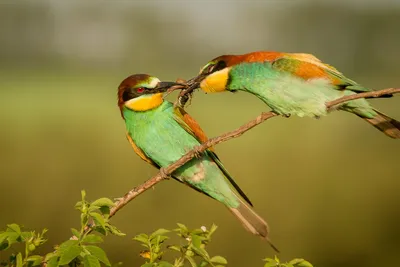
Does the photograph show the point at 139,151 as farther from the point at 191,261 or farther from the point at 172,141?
the point at 191,261

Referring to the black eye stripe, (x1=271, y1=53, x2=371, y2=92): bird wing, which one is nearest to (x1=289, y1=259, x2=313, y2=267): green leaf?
(x1=271, y1=53, x2=371, y2=92): bird wing

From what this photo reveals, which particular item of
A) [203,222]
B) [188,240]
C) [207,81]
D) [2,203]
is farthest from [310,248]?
[188,240]

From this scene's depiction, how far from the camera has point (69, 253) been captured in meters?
1.32

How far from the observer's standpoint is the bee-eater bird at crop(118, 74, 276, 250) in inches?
98.9

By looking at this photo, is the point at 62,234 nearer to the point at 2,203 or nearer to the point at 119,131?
the point at 2,203

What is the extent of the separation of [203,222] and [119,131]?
5.71m

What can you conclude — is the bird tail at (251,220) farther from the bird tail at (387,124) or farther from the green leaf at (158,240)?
the green leaf at (158,240)

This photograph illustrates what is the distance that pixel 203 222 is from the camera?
783 cm

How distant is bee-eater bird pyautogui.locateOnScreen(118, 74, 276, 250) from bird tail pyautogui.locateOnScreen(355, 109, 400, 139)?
1.66 feet

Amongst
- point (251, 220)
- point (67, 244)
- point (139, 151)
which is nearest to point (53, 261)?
point (67, 244)

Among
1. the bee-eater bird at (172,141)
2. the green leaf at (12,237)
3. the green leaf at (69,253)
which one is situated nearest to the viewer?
the green leaf at (69,253)

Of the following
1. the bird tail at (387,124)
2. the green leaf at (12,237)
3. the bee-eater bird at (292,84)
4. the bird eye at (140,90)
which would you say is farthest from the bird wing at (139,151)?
the green leaf at (12,237)

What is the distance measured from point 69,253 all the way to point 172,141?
1.28 meters

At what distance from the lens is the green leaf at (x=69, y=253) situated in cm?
130
